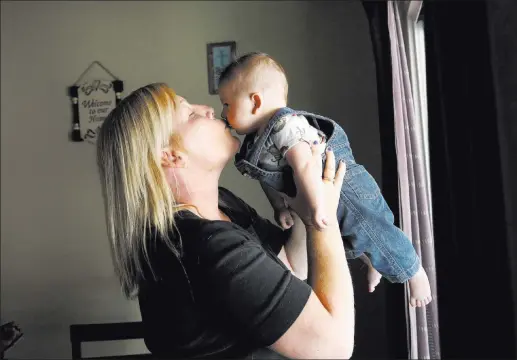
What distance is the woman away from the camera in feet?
0.94

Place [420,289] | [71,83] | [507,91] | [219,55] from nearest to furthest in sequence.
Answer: [507,91] → [420,289] → [219,55] → [71,83]

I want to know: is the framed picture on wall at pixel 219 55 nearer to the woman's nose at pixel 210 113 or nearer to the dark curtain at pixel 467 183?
the woman's nose at pixel 210 113

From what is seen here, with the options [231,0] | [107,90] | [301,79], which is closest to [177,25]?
[231,0]

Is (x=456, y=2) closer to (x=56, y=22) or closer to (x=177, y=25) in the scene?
(x=177, y=25)

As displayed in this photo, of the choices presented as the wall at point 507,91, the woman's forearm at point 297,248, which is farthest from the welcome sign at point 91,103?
the wall at point 507,91

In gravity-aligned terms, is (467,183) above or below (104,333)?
above

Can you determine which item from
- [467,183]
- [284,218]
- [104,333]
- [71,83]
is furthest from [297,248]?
[71,83]

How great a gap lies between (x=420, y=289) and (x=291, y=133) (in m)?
0.17

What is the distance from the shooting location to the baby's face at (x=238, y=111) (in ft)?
1.13

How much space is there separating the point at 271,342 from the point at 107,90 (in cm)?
33

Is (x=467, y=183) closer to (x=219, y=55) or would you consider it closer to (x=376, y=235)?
(x=376, y=235)

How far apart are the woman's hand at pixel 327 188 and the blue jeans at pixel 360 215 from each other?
21 mm

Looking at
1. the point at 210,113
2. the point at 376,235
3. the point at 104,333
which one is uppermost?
the point at 210,113

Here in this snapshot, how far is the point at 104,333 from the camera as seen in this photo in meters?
0.48
